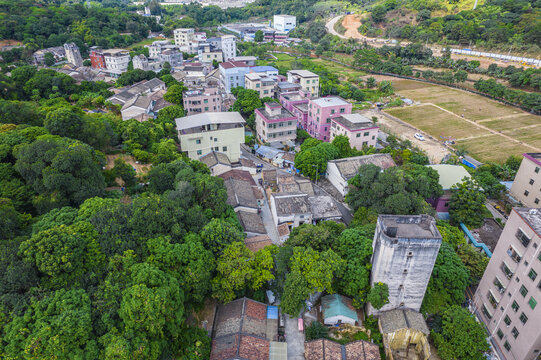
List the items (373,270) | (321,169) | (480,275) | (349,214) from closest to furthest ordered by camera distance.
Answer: (373,270) < (480,275) < (349,214) < (321,169)

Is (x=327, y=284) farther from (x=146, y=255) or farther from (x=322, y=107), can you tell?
(x=322, y=107)

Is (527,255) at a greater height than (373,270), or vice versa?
(527,255)

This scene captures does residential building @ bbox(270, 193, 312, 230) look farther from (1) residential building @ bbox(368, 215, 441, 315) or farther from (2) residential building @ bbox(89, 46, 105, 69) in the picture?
(2) residential building @ bbox(89, 46, 105, 69)

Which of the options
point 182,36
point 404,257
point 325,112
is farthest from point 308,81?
point 182,36

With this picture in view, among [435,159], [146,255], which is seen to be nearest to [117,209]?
[146,255]

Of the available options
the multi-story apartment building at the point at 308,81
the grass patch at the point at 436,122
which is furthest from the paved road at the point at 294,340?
the multi-story apartment building at the point at 308,81

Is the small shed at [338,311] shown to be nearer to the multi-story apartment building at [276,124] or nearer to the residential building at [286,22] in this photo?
the multi-story apartment building at [276,124]
